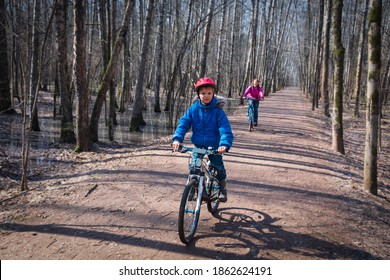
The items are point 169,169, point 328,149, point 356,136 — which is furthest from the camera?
point 356,136

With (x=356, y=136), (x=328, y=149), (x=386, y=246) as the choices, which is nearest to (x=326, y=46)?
(x=356, y=136)

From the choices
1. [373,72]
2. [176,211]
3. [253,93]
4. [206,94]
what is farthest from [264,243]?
[253,93]

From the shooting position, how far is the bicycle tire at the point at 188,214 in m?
3.59

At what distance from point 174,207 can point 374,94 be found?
170 inches

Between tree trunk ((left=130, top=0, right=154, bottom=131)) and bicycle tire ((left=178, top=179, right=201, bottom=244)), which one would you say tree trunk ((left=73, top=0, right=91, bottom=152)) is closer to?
tree trunk ((left=130, top=0, right=154, bottom=131))

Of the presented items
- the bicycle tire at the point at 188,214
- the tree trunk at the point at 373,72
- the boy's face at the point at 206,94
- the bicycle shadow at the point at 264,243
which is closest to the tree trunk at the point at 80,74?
the boy's face at the point at 206,94

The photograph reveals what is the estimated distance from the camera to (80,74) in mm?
8656

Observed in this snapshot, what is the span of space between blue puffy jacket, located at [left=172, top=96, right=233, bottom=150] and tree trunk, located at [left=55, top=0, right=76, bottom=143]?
697 cm

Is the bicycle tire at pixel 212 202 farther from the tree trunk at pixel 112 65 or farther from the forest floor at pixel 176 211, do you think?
the tree trunk at pixel 112 65

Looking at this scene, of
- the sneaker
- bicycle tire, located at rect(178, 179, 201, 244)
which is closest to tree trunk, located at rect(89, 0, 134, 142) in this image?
the sneaker

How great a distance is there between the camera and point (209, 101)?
410cm

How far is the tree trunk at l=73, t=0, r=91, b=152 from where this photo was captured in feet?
27.6

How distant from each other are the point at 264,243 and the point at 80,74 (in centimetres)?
690

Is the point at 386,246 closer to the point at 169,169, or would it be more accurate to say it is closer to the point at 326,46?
the point at 169,169
